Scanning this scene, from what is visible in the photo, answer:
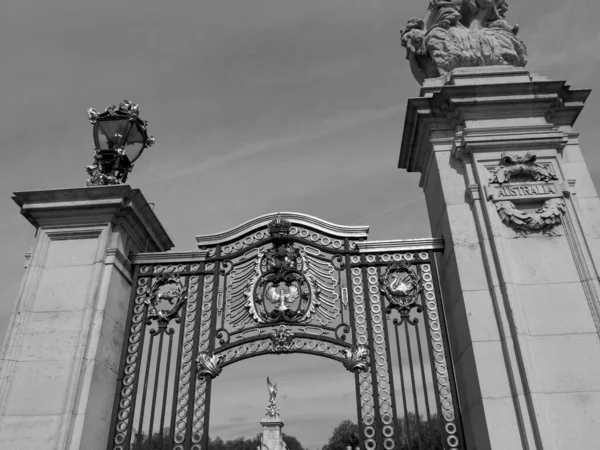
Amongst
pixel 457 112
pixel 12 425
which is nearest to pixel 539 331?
pixel 457 112

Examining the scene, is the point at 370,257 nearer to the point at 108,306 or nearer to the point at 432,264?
the point at 432,264

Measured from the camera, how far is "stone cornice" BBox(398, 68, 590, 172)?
6.17 metres

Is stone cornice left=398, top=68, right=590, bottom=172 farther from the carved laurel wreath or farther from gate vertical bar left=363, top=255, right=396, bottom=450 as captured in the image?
gate vertical bar left=363, top=255, right=396, bottom=450

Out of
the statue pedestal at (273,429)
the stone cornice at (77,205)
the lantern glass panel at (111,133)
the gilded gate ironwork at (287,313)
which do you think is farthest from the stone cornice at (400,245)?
the statue pedestal at (273,429)

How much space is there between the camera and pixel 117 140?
7.09m

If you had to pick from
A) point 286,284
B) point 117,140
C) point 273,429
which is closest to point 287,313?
point 286,284

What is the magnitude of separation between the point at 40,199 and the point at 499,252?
5.59m

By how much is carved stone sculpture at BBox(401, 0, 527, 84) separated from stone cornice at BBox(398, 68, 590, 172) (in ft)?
1.98

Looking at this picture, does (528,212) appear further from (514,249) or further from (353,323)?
(353,323)

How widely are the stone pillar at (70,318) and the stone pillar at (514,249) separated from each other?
13.2 ft

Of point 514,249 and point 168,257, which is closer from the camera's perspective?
point 514,249

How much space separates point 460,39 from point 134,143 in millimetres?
4909

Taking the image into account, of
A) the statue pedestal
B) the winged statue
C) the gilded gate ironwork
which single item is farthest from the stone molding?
the statue pedestal

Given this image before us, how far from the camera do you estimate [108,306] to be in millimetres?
5988
